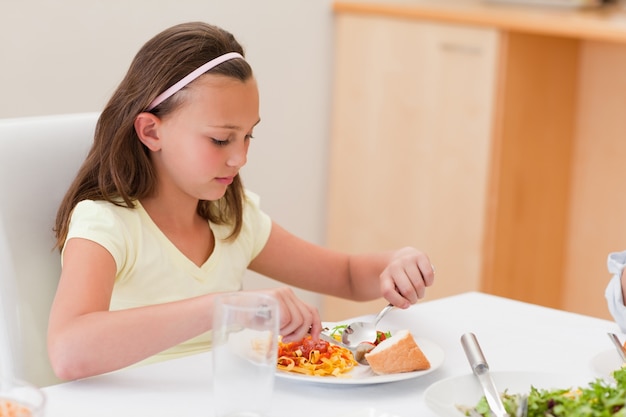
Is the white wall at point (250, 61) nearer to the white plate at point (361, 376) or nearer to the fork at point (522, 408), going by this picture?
the white plate at point (361, 376)

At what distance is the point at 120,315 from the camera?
1149 mm

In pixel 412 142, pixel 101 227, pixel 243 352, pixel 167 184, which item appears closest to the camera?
pixel 243 352

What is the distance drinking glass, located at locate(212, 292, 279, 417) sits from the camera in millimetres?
903

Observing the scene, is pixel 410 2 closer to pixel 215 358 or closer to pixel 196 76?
pixel 196 76

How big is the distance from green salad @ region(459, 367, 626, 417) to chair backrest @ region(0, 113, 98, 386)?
0.62 m

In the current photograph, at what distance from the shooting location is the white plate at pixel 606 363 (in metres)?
1.12

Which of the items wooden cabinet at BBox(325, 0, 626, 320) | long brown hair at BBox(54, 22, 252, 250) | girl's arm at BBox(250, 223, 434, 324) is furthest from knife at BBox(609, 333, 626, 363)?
wooden cabinet at BBox(325, 0, 626, 320)

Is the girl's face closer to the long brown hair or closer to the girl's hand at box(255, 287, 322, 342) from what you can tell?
the long brown hair

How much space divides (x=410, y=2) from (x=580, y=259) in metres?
0.86

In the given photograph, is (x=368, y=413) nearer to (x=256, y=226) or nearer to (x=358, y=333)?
(x=358, y=333)

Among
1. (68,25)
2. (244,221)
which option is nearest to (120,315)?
(244,221)

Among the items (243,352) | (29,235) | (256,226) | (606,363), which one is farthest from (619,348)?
(29,235)

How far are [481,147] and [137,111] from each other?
1.37 meters

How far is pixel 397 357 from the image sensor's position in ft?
3.52
